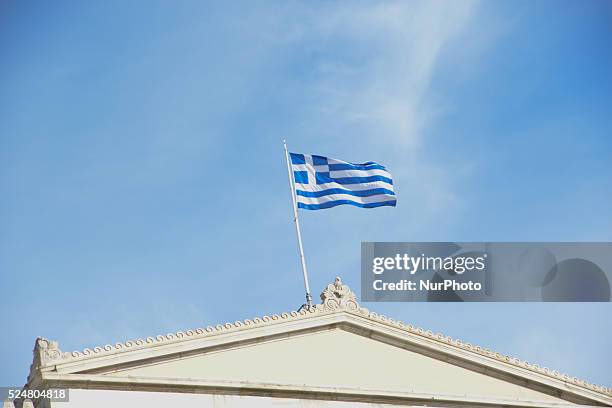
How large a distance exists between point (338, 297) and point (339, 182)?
19.3ft

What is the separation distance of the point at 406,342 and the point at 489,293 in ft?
16.1

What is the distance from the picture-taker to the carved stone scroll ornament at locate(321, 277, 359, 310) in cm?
4438

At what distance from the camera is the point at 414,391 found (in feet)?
143

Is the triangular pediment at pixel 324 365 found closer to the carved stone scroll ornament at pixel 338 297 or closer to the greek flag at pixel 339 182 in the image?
the carved stone scroll ornament at pixel 338 297

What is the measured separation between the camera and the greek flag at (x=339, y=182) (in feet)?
161

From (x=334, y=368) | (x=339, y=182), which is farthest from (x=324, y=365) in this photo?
(x=339, y=182)

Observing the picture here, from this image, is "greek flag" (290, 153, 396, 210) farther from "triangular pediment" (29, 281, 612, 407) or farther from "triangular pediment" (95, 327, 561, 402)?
"triangular pediment" (95, 327, 561, 402)

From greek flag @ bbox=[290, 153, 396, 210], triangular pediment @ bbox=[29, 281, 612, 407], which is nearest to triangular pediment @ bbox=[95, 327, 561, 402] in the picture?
triangular pediment @ bbox=[29, 281, 612, 407]

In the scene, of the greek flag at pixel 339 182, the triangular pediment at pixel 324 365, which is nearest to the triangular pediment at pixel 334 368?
the triangular pediment at pixel 324 365

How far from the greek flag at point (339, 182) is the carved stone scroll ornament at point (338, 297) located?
187 inches

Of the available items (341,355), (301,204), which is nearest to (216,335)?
(341,355)

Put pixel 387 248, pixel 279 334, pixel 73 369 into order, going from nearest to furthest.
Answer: pixel 73 369, pixel 279 334, pixel 387 248

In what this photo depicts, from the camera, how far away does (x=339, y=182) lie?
162ft

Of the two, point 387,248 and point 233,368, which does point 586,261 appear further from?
point 233,368
